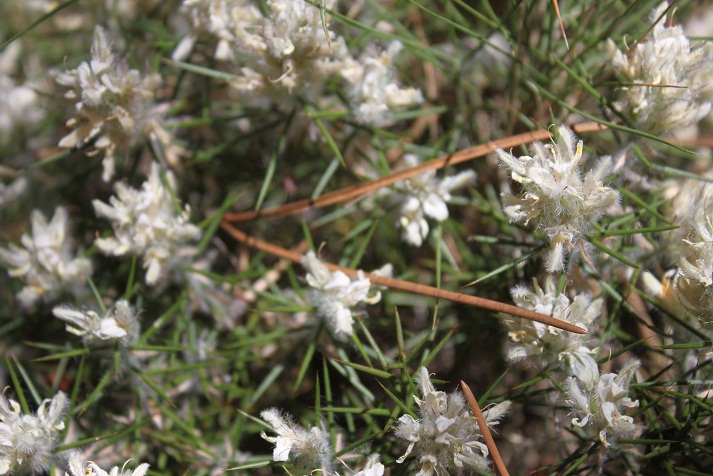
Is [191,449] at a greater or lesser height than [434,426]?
lesser

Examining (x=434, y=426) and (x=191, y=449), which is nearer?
(x=434, y=426)

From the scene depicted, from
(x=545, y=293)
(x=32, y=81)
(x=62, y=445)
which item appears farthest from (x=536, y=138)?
(x=32, y=81)

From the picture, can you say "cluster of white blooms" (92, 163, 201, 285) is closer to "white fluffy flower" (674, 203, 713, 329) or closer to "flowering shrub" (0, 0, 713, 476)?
"flowering shrub" (0, 0, 713, 476)

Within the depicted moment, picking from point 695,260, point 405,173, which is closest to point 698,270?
point 695,260

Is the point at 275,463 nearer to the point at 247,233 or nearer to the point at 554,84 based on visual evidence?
the point at 247,233

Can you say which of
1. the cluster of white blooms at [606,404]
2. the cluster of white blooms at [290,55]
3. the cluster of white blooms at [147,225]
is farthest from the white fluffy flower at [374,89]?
the cluster of white blooms at [606,404]
